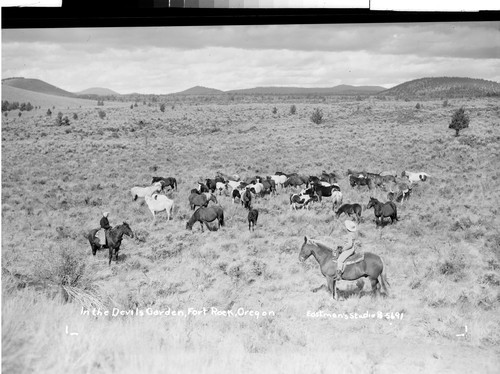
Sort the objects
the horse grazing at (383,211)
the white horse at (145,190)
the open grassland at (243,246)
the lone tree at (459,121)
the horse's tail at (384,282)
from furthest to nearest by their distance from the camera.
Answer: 1. the white horse at (145,190)
2. the horse grazing at (383,211)
3. the lone tree at (459,121)
4. the horse's tail at (384,282)
5. the open grassland at (243,246)

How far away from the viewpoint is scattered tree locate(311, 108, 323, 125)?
4.29 m

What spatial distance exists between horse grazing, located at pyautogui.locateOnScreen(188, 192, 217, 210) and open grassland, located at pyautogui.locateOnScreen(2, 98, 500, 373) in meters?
0.08

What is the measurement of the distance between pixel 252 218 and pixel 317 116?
42.0 inches

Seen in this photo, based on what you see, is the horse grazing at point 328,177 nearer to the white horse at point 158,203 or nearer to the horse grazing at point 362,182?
the horse grazing at point 362,182

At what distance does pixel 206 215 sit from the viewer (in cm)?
430

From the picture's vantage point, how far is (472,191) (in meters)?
4.09

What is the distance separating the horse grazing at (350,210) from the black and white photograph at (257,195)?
1 centimetres

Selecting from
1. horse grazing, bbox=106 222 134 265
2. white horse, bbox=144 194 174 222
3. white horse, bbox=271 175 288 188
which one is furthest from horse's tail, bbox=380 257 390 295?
horse grazing, bbox=106 222 134 265

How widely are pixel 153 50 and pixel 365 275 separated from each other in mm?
2587

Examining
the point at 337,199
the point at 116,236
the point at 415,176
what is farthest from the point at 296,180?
the point at 116,236

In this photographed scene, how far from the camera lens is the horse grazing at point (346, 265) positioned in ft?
13.1

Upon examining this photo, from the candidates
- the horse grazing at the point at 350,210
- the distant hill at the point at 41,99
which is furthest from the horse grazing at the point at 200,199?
the distant hill at the point at 41,99

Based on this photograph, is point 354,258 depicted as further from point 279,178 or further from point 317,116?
point 317,116

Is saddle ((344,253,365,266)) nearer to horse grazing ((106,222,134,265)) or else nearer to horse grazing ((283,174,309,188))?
horse grazing ((283,174,309,188))
